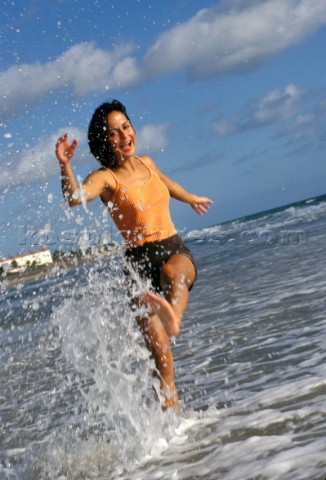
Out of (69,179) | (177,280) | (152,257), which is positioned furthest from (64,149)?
(177,280)

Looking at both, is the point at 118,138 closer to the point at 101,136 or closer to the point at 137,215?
the point at 101,136

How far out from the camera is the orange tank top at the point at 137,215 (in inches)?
182

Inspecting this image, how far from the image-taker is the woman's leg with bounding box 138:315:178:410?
4.41m

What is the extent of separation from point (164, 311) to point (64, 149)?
1.21 meters

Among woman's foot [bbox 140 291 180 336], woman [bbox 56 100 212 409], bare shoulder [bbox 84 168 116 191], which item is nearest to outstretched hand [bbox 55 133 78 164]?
woman [bbox 56 100 212 409]

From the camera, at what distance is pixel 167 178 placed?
206 inches

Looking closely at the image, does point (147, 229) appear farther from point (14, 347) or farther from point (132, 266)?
point (14, 347)

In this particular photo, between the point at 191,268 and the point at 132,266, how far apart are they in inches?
15.2

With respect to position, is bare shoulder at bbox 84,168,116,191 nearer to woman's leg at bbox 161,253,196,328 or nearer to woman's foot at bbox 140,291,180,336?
woman's leg at bbox 161,253,196,328

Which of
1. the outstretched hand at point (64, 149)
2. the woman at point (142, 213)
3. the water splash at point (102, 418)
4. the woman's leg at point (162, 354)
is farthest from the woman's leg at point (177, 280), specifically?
the outstretched hand at point (64, 149)

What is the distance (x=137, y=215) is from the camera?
15.1ft

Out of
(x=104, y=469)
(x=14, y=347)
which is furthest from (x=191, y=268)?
(x=14, y=347)

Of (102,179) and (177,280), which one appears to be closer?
(177,280)

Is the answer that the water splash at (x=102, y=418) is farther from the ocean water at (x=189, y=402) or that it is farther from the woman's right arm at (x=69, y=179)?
the woman's right arm at (x=69, y=179)
